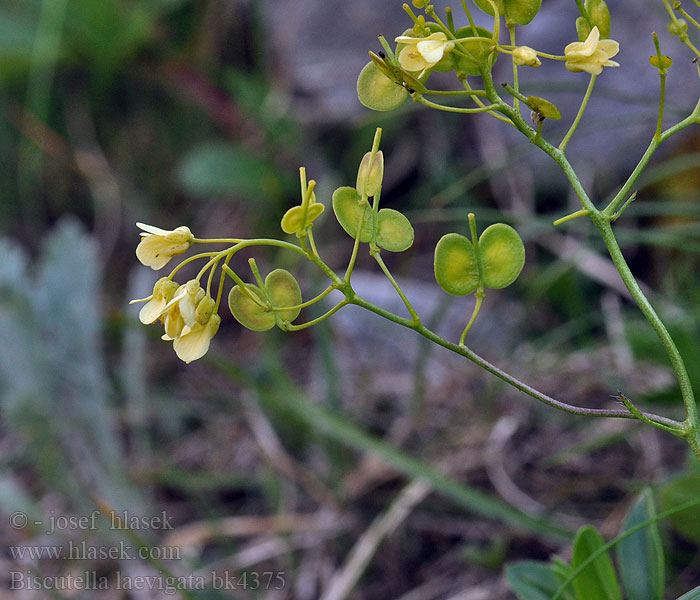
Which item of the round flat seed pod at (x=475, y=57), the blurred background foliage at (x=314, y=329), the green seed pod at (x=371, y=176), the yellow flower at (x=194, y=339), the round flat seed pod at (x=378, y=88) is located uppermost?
the round flat seed pod at (x=475, y=57)

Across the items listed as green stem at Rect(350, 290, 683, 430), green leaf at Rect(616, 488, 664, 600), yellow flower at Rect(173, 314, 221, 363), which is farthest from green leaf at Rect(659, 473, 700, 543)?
yellow flower at Rect(173, 314, 221, 363)

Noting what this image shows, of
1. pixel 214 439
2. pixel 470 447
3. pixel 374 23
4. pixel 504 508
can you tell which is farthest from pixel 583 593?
pixel 374 23

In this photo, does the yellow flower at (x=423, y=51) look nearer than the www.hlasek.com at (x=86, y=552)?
Yes

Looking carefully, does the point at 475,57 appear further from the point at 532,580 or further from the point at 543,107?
the point at 532,580

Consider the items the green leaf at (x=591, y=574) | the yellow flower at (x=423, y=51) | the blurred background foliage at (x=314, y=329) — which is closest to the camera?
the yellow flower at (x=423, y=51)

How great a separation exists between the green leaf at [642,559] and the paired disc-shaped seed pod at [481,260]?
0.25 m

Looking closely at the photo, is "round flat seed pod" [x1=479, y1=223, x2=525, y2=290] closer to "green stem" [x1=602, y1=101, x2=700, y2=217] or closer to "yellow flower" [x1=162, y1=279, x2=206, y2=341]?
"green stem" [x1=602, y1=101, x2=700, y2=217]

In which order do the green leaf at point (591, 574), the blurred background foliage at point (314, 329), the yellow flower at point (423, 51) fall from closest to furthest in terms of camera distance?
the yellow flower at point (423, 51) < the green leaf at point (591, 574) < the blurred background foliage at point (314, 329)

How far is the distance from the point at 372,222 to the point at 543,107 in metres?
0.13

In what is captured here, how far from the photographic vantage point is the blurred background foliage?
981 millimetres

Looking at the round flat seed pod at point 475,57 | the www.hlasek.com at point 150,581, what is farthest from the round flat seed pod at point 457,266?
the www.hlasek.com at point 150,581

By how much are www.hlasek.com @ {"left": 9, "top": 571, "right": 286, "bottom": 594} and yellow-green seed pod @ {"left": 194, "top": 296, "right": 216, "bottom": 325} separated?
2.06ft

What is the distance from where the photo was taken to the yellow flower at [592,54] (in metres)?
0.41

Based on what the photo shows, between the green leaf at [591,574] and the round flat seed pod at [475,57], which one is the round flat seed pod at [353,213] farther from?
the green leaf at [591,574]
